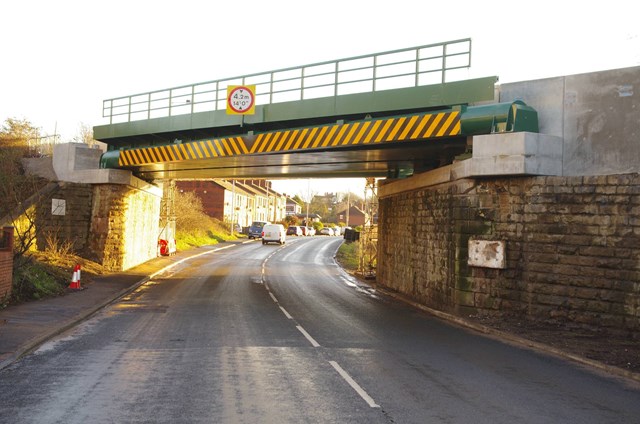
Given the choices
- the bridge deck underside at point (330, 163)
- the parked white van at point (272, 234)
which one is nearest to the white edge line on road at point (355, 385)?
the bridge deck underside at point (330, 163)

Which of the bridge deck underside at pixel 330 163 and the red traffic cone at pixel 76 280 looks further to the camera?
the red traffic cone at pixel 76 280

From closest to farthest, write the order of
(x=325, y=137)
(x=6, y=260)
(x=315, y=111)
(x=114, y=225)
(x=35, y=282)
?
(x=6, y=260) < (x=35, y=282) < (x=325, y=137) < (x=315, y=111) < (x=114, y=225)

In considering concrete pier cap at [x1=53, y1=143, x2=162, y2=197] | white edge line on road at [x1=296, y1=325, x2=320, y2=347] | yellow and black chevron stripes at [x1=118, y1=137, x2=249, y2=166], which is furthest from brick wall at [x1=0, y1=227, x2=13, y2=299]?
concrete pier cap at [x1=53, y1=143, x2=162, y2=197]

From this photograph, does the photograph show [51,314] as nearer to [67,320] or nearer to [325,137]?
[67,320]

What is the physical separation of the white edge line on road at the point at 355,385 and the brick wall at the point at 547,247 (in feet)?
21.5

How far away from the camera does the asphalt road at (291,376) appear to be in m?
6.39

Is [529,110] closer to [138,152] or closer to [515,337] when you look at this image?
[515,337]

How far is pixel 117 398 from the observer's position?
22.3 ft

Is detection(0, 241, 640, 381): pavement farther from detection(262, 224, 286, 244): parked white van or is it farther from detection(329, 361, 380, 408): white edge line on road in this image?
detection(262, 224, 286, 244): parked white van

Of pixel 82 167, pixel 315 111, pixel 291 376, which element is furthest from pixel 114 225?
pixel 291 376

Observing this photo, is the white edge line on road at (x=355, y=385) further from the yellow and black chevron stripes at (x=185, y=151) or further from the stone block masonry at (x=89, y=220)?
the stone block masonry at (x=89, y=220)

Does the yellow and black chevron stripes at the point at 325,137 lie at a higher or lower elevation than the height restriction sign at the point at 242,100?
lower

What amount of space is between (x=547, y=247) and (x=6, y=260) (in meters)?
12.8

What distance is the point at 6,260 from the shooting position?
14055mm
